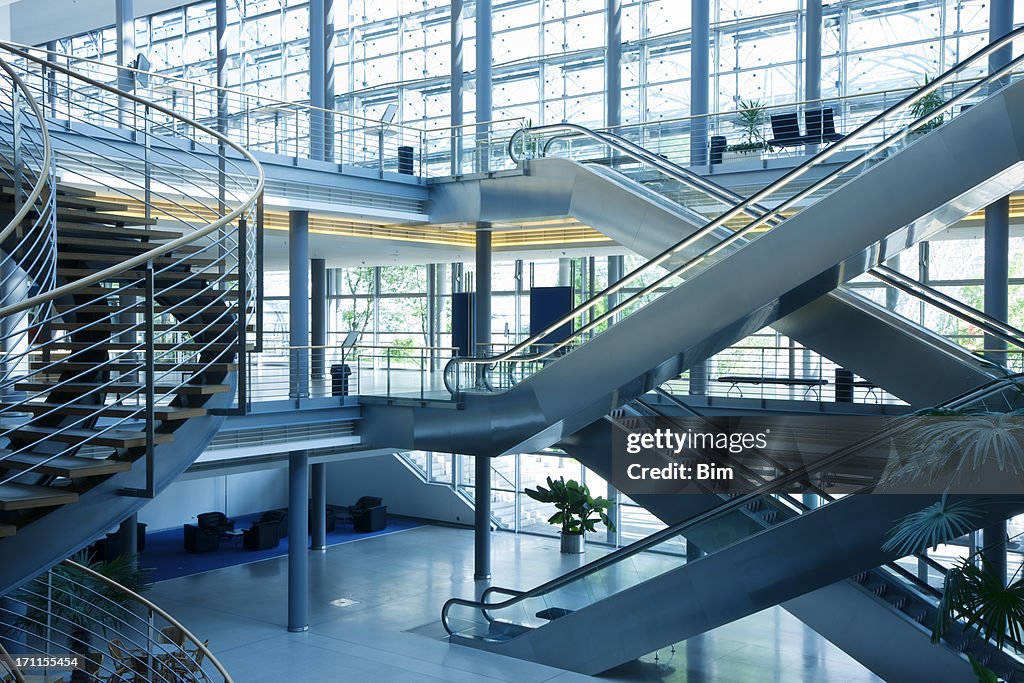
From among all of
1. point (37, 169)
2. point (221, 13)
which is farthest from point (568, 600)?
point (221, 13)

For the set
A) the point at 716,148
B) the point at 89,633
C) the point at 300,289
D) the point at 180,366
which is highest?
the point at 716,148

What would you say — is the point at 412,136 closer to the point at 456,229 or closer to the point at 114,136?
the point at 456,229

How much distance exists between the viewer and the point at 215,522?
1995cm

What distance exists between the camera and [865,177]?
27.2ft

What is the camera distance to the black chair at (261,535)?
19406 mm

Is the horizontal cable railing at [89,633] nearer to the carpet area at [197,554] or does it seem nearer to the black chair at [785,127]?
the carpet area at [197,554]

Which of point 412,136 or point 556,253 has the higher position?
point 412,136

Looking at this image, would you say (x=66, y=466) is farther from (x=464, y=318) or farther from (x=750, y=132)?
(x=464, y=318)

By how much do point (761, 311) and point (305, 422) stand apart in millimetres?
6249

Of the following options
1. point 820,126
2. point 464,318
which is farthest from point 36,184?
point 464,318

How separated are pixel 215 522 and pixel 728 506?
13.3 meters

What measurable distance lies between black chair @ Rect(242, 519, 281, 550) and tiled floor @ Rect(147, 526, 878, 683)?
1.05 meters

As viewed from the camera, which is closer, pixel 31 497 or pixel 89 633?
pixel 31 497

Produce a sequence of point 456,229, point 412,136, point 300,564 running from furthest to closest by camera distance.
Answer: point 412,136, point 456,229, point 300,564
